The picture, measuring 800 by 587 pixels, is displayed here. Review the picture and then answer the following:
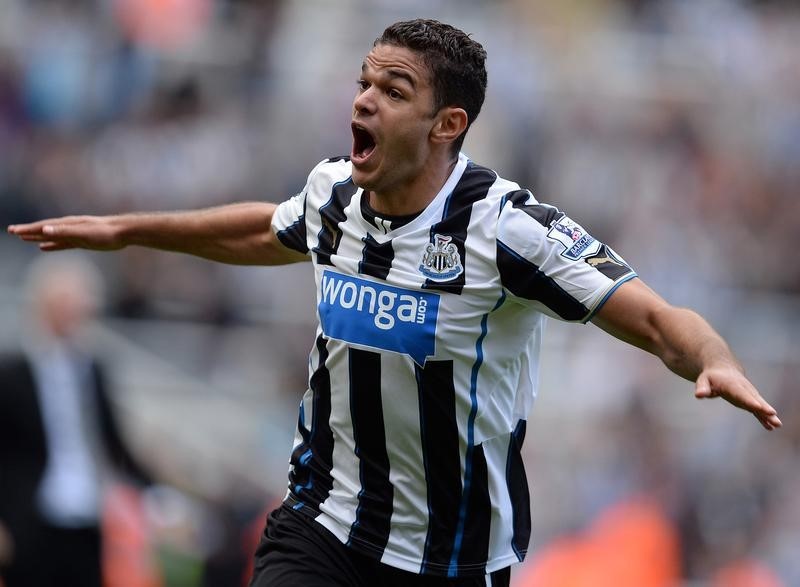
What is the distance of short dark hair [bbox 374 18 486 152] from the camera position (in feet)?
14.5

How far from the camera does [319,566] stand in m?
4.33

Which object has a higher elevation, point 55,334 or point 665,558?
point 55,334

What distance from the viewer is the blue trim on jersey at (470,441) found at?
14.2 ft

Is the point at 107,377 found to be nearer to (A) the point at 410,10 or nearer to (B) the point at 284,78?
(B) the point at 284,78

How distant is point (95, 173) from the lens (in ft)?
36.3

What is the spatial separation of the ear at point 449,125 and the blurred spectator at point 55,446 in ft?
14.5

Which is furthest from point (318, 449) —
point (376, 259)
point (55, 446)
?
point (55, 446)

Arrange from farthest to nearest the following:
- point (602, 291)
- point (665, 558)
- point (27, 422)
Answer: point (665, 558) → point (27, 422) → point (602, 291)

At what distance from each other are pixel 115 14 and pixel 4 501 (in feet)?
16.1

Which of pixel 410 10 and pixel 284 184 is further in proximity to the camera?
pixel 410 10

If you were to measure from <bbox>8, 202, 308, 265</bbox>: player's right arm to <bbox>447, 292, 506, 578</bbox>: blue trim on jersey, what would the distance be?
886mm

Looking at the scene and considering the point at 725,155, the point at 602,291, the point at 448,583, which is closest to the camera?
the point at 602,291

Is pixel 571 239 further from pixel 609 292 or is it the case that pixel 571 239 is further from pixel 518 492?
pixel 518 492

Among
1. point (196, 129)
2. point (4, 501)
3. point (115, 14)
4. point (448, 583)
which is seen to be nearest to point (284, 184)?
point (196, 129)
